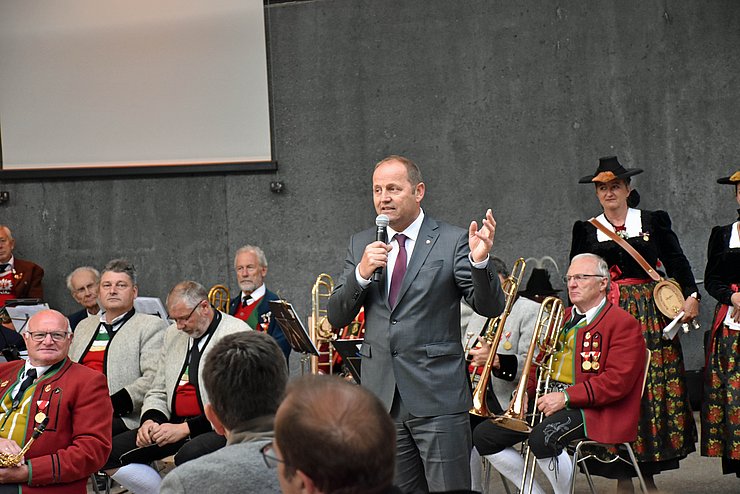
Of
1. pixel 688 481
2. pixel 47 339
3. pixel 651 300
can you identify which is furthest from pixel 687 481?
pixel 47 339

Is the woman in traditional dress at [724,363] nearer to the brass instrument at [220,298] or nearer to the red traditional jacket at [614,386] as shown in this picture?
the red traditional jacket at [614,386]

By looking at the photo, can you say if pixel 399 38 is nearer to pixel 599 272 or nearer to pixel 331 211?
pixel 331 211

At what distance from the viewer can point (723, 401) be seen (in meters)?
5.01

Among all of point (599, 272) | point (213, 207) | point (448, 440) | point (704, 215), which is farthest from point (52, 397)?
point (704, 215)

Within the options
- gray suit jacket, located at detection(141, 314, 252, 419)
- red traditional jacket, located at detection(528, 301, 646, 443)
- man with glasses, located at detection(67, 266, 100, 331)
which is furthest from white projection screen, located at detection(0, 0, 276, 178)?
red traditional jacket, located at detection(528, 301, 646, 443)

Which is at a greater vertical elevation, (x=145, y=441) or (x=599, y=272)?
(x=599, y=272)

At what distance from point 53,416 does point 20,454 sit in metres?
0.18

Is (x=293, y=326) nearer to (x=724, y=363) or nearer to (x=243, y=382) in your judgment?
(x=724, y=363)

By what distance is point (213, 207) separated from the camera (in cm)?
754

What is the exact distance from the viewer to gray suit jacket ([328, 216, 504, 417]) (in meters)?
3.20

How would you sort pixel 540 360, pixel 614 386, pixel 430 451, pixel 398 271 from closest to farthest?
pixel 430 451
pixel 398 271
pixel 614 386
pixel 540 360

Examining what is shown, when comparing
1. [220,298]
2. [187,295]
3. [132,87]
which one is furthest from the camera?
[132,87]

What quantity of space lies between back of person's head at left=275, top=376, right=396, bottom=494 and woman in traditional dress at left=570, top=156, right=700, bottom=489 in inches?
151

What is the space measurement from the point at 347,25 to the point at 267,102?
2.75ft
